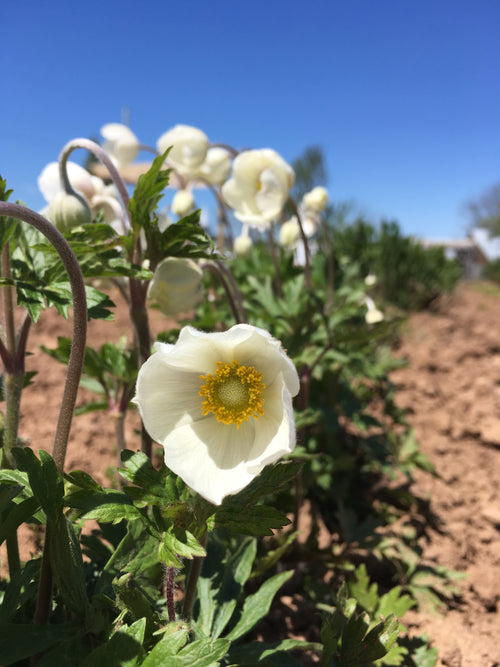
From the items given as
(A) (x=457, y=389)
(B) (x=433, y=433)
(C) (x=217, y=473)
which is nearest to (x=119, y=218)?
(C) (x=217, y=473)

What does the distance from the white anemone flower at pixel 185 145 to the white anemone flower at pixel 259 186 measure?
15 cm

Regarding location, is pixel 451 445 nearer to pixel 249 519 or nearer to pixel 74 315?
pixel 249 519

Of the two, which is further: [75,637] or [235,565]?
[235,565]

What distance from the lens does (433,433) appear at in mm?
2947

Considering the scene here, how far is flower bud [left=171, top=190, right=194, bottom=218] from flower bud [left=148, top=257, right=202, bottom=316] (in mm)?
767

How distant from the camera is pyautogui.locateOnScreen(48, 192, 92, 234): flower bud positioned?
1.18 metres

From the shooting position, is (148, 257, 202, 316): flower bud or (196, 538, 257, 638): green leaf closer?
(196, 538, 257, 638): green leaf

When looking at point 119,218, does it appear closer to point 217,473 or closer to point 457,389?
point 217,473

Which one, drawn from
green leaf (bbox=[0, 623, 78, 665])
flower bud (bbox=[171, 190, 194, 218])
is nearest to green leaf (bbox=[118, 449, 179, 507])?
green leaf (bbox=[0, 623, 78, 665])

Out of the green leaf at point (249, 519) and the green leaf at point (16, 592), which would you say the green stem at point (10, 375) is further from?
the green leaf at point (249, 519)

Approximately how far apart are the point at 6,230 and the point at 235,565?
910 millimetres

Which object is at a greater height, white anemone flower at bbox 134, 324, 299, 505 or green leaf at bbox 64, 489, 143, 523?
white anemone flower at bbox 134, 324, 299, 505

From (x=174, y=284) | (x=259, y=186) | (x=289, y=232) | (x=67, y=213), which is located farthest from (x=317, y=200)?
(x=67, y=213)

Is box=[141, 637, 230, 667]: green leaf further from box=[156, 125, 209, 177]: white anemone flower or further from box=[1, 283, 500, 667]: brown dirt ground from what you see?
box=[156, 125, 209, 177]: white anemone flower
